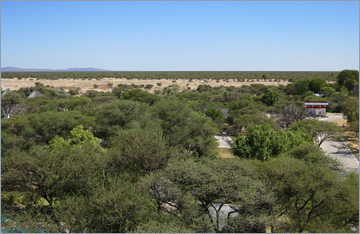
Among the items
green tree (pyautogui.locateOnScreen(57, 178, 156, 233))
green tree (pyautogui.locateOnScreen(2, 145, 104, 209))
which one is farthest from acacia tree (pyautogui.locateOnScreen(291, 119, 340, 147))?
green tree (pyautogui.locateOnScreen(57, 178, 156, 233))

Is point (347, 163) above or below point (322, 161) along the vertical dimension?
below

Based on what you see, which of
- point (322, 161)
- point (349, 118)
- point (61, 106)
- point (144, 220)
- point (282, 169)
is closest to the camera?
point (144, 220)

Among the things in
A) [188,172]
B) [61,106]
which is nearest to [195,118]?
[188,172]

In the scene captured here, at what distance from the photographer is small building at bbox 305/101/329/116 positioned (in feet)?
193

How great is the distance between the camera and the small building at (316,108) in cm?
5878

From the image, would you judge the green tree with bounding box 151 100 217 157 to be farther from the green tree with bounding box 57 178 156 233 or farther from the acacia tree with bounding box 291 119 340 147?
the green tree with bounding box 57 178 156 233

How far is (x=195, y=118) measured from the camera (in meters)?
32.4

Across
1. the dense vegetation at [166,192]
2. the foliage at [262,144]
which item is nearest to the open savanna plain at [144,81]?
the foliage at [262,144]

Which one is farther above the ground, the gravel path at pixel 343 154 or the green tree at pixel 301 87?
the green tree at pixel 301 87

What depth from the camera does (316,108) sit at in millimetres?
59625

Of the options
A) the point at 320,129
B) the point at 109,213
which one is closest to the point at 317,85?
the point at 320,129

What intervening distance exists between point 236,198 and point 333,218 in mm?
5175

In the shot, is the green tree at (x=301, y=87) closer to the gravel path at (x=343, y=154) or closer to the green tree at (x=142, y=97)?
the green tree at (x=142, y=97)

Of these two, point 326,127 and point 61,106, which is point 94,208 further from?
point 61,106
